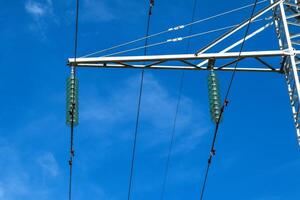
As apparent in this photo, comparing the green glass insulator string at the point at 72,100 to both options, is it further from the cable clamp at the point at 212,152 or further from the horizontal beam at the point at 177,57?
the cable clamp at the point at 212,152

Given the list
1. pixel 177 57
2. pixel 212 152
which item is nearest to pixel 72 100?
pixel 177 57

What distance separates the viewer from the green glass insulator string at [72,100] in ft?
67.8

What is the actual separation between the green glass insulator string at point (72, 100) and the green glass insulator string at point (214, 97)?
4.69m

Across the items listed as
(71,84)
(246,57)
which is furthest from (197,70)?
(71,84)

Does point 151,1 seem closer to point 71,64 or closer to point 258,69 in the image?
point 71,64

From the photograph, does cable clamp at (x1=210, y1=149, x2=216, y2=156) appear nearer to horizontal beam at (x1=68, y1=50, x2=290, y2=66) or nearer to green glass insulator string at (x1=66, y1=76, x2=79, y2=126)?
horizontal beam at (x1=68, y1=50, x2=290, y2=66)

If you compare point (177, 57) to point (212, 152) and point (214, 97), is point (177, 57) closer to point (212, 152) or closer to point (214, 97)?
point (214, 97)

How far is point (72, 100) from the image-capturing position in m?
21.0

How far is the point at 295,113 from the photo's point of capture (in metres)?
23.3

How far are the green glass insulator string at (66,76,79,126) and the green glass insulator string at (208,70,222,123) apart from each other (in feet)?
15.4

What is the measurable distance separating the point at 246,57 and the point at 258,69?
65.2 inches

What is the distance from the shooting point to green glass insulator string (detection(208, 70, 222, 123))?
21125 mm

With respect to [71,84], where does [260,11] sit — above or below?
above

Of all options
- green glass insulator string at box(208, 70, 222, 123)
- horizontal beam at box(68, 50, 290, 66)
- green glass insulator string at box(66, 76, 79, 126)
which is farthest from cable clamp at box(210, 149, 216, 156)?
green glass insulator string at box(66, 76, 79, 126)
